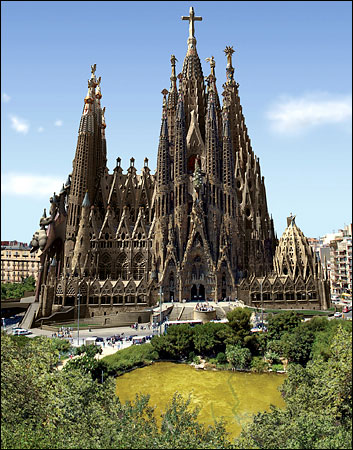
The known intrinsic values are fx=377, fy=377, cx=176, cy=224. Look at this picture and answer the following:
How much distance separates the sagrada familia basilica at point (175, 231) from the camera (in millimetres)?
58062

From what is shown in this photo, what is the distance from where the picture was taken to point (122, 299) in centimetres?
5681

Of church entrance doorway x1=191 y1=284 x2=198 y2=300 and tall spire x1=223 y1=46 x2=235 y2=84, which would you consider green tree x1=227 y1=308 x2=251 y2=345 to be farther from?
tall spire x1=223 y1=46 x2=235 y2=84

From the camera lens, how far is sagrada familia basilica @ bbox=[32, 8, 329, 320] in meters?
58.1

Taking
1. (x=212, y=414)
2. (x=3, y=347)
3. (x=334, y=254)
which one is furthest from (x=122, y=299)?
(x=334, y=254)

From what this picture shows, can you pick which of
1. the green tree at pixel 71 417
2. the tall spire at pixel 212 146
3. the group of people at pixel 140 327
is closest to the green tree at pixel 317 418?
the green tree at pixel 71 417

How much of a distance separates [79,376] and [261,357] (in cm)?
2178

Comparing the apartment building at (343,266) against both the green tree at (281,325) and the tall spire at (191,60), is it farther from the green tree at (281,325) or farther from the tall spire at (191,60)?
the tall spire at (191,60)

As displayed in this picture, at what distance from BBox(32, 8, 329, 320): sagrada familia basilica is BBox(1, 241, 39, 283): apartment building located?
38984 millimetres

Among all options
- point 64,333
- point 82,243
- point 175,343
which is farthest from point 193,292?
point 175,343

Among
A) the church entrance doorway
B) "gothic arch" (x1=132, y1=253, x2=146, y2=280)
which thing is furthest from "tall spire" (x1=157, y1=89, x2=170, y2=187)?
the church entrance doorway

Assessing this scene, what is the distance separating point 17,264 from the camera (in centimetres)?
9812

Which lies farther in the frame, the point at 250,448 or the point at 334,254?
the point at 334,254

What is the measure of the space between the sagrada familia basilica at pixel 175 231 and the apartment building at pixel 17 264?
3898 cm

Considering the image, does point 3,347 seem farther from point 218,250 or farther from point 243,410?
point 218,250
